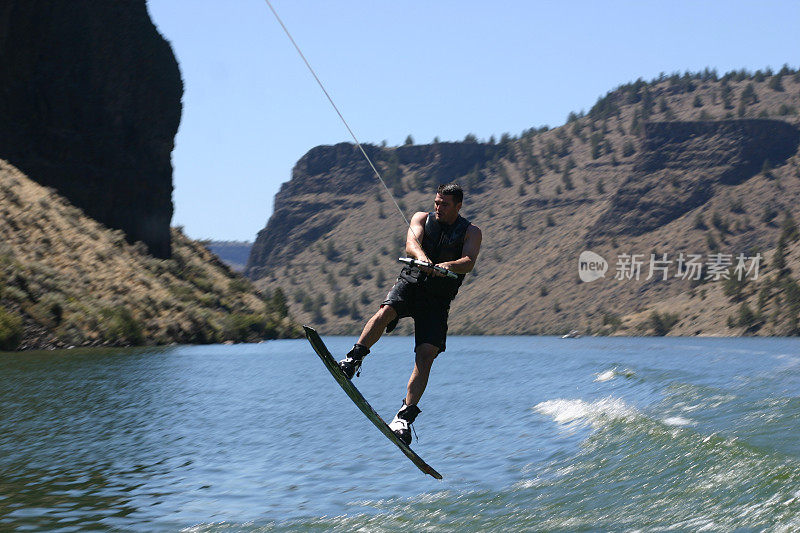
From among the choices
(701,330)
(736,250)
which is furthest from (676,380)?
(736,250)

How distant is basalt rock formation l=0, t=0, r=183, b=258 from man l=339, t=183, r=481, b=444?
48257 millimetres

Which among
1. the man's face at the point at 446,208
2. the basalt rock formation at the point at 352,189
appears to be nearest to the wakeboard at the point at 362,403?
the man's face at the point at 446,208

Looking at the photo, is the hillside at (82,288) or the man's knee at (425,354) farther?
the hillside at (82,288)

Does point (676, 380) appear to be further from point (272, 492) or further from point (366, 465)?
point (272, 492)

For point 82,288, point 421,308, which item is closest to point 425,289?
point 421,308

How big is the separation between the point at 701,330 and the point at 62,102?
7152cm

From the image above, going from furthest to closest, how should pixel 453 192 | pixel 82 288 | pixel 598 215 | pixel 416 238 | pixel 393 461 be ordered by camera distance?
pixel 598 215 → pixel 82 288 → pixel 393 461 → pixel 416 238 → pixel 453 192

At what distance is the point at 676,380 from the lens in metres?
22.8

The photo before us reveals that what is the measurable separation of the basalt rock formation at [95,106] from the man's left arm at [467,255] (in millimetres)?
48494

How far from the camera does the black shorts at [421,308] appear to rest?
8.98 metres

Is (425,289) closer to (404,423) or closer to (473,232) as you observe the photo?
(473,232)

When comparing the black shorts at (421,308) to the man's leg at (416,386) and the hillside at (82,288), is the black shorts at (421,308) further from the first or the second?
the hillside at (82,288)

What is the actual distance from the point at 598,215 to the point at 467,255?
136248mm

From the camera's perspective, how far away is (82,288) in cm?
4419
